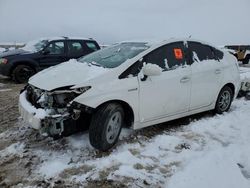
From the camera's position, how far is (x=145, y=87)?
4.26 metres

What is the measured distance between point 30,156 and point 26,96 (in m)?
0.94

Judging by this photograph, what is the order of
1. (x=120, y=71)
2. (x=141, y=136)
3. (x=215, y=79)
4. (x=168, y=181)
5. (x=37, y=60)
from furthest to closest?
(x=37, y=60), (x=215, y=79), (x=141, y=136), (x=120, y=71), (x=168, y=181)

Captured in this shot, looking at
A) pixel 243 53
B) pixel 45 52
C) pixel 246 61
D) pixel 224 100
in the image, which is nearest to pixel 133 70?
pixel 224 100

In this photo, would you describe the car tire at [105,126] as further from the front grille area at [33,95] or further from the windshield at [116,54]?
the front grille area at [33,95]

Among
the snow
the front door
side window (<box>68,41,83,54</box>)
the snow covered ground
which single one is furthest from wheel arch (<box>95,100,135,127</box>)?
side window (<box>68,41,83,54</box>)

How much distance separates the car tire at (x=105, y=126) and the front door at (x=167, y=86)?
0.45 m

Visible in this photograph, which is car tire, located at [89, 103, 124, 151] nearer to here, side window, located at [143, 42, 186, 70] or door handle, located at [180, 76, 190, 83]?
side window, located at [143, 42, 186, 70]

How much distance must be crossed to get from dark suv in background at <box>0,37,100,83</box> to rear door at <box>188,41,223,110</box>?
19.0 ft

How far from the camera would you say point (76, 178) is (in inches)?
134

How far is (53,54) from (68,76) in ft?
20.4

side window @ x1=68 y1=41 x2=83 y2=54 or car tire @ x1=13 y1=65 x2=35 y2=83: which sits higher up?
side window @ x1=68 y1=41 x2=83 y2=54

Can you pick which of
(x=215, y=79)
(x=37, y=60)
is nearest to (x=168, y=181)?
(x=215, y=79)

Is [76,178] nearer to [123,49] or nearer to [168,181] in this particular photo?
[168,181]

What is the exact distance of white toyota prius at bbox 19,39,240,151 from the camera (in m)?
3.71
